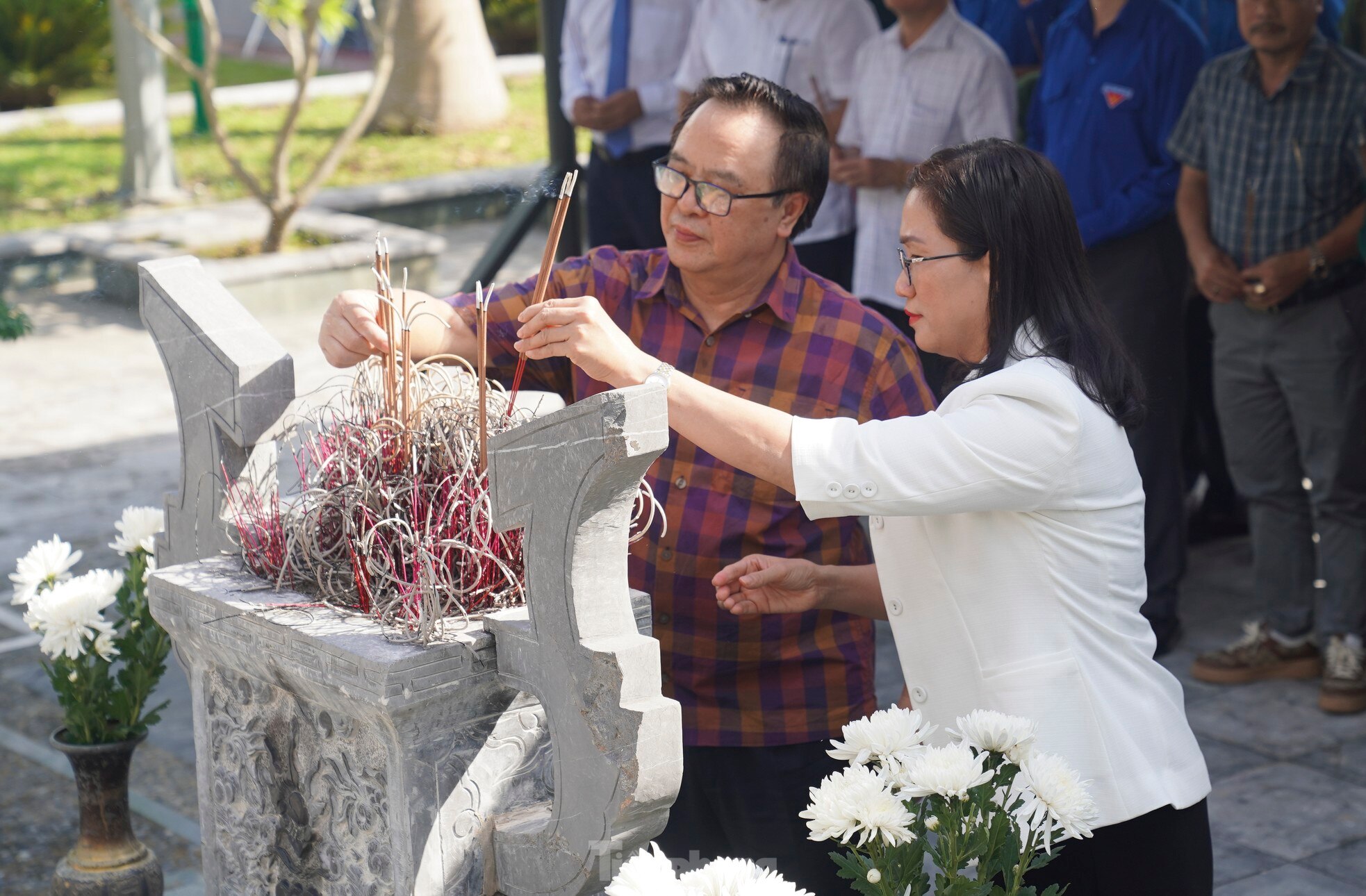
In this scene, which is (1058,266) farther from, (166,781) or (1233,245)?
(166,781)

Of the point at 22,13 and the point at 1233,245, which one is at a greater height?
the point at 22,13

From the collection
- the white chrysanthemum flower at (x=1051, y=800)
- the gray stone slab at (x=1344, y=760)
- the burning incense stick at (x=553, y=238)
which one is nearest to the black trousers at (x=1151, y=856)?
the white chrysanthemum flower at (x=1051, y=800)

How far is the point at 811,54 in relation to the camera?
16.6 ft

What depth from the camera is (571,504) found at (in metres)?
1.72

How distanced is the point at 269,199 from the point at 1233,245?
23.6 feet

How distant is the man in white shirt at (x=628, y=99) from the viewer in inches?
219

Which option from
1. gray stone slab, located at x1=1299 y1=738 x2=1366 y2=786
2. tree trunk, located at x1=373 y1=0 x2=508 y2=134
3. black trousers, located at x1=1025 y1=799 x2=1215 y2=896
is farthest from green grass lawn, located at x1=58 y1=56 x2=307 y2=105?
black trousers, located at x1=1025 y1=799 x2=1215 y2=896

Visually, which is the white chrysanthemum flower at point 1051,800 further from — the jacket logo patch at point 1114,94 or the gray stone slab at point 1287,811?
the jacket logo patch at point 1114,94

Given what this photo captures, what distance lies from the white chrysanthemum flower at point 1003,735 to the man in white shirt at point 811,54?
3355 mm

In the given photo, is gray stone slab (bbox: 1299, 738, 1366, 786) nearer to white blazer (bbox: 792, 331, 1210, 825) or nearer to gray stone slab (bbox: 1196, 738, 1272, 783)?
gray stone slab (bbox: 1196, 738, 1272, 783)

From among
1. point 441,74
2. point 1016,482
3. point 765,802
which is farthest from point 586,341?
point 441,74

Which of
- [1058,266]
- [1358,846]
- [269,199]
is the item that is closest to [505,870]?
[1058,266]

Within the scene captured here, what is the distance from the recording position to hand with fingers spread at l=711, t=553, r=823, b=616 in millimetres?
2184

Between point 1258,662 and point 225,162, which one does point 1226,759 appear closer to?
point 1258,662
